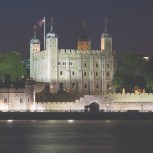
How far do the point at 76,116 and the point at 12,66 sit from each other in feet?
85.1

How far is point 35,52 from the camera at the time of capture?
412 ft

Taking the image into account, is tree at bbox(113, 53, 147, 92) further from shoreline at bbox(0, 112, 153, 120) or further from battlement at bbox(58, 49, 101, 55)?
shoreline at bbox(0, 112, 153, 120)

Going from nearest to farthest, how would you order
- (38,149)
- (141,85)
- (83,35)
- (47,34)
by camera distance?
(38,149)
(141,85)
(47,34)
(83,35)

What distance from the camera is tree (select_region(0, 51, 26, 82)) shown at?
116 m

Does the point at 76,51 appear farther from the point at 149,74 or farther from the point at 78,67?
the point at 149,74

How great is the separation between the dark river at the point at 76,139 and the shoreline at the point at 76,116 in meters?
13.3

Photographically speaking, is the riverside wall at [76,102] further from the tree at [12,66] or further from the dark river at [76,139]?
the dark river at [76,139]

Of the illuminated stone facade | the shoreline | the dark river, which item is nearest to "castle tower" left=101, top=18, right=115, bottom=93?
the illuminated stone facade

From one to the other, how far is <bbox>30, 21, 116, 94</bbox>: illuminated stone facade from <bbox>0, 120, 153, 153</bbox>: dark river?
130 ft

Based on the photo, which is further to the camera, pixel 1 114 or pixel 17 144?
pixel 1 114

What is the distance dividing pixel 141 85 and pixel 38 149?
57219mm

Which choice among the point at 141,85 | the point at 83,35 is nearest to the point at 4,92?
the point at 141,85

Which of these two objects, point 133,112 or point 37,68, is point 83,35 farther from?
point 133,112

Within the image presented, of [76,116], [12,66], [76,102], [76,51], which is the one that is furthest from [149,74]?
[76,116]
